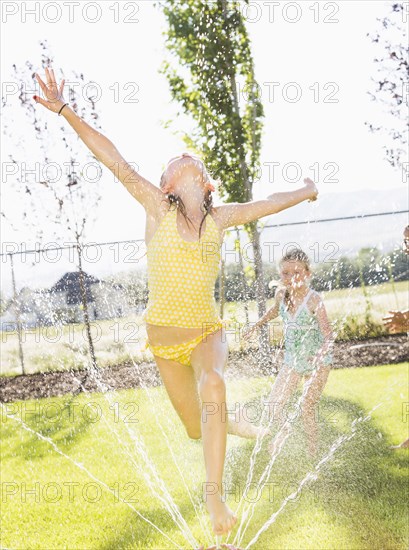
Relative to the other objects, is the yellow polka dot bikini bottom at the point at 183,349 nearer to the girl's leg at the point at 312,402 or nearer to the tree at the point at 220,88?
the girl's leg at the point at 312,402

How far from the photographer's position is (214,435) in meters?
2.45

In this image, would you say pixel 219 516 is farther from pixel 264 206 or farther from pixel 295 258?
pixel 295 258

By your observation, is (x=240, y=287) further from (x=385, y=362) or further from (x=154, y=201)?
(x=154, y=201)

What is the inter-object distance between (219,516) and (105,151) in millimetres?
1293

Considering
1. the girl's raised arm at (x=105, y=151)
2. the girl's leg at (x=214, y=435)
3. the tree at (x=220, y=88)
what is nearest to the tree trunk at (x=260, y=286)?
the tree at (x=220, y=88)

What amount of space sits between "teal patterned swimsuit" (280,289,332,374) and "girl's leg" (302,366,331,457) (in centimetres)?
6

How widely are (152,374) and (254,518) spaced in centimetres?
560

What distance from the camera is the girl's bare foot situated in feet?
7.71

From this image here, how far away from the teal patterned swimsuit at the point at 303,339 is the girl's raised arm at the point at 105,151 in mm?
2223

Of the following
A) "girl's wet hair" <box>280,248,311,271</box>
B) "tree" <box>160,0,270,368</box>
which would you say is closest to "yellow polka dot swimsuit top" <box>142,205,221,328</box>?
"girl's wet hair" <box>280,248,311,271</box>

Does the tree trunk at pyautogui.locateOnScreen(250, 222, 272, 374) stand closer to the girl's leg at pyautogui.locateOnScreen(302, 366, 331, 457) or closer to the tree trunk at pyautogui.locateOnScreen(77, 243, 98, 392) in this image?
the tree trunk at pyautogui.locateOnScreen(77, 243, 98, 392)

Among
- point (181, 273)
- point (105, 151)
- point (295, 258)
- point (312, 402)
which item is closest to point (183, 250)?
point (181, 273)

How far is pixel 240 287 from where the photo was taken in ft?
31.7

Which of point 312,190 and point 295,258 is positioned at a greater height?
point 312,190
